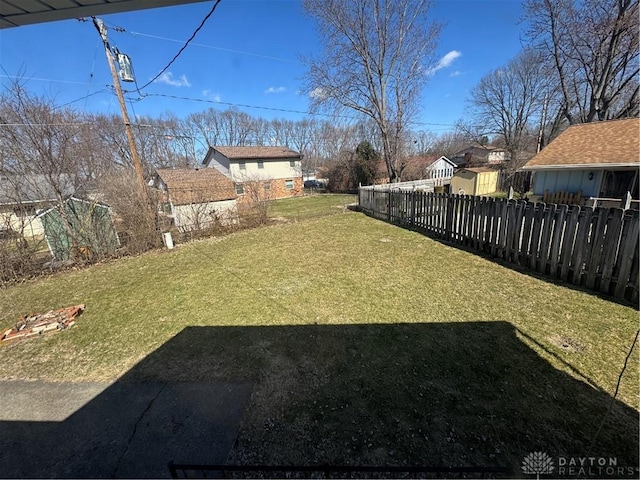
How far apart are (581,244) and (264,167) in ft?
84.1

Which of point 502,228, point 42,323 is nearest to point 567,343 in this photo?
point 502,228

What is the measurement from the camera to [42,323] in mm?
4281

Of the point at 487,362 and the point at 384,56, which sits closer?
the point at 487,362

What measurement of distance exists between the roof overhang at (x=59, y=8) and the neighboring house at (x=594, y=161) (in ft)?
51.2

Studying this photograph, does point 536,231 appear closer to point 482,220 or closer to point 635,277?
point 482,220

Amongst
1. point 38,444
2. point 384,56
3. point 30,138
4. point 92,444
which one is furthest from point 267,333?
point 384,56

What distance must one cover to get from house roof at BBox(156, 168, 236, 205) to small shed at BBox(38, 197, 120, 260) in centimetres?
630

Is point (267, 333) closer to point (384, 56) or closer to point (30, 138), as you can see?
point (30, 138)

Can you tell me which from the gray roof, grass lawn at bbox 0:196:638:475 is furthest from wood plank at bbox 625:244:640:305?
the gray roof

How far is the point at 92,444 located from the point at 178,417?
2.22 ft

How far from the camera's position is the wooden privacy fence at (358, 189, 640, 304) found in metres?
3.71

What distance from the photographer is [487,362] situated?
278 cm

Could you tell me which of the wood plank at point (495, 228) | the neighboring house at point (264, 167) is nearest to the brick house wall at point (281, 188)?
the neighboring house at point (264, 167)

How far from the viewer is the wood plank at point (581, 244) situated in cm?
400
